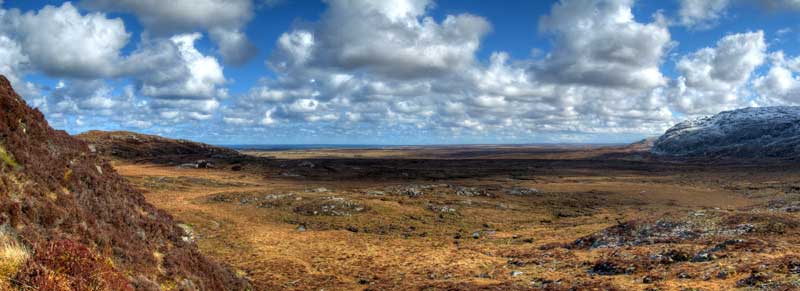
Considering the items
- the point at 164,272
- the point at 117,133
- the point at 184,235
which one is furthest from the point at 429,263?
the point at 117,133

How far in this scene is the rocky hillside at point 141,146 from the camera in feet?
419

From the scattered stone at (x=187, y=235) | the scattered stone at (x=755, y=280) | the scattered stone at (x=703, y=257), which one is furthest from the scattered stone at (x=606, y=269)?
the scattered stone at (x=187, y=235)

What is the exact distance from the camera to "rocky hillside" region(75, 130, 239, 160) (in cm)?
12762

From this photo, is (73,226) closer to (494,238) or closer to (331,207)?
(494,238)

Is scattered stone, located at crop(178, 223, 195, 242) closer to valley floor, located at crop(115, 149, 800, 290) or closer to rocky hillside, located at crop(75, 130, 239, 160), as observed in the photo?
valley floor, located at crop(115, 149, 800, 290)

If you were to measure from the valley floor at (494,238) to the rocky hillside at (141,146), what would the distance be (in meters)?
71.6

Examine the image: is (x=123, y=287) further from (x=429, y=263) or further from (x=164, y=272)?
(x=429, y=263)

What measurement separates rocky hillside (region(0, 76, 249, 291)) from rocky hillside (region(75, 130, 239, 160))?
124 metres

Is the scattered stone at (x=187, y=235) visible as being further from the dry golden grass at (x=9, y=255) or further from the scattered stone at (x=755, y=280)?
the scattered stone at (x=755, y=280)

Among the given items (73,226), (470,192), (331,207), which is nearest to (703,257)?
(73,226)

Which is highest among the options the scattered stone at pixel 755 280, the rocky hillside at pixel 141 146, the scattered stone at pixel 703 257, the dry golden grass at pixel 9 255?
the rocky hillside at pixel 141 146

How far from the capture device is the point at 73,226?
11.3 metres

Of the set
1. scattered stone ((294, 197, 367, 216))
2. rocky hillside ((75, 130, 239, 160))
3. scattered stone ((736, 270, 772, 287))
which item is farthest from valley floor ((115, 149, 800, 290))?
rocky hillside ((75, 130, 239, 160))

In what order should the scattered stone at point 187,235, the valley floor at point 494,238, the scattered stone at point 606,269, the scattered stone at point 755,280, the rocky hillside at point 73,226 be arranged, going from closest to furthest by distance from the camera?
the rocky hillside at point 73,226 < the scattered stone at point 755,280 < the scattered stone at point 187,235 < the valley floor at point 494,238 < the scattered stone at point 606,269
